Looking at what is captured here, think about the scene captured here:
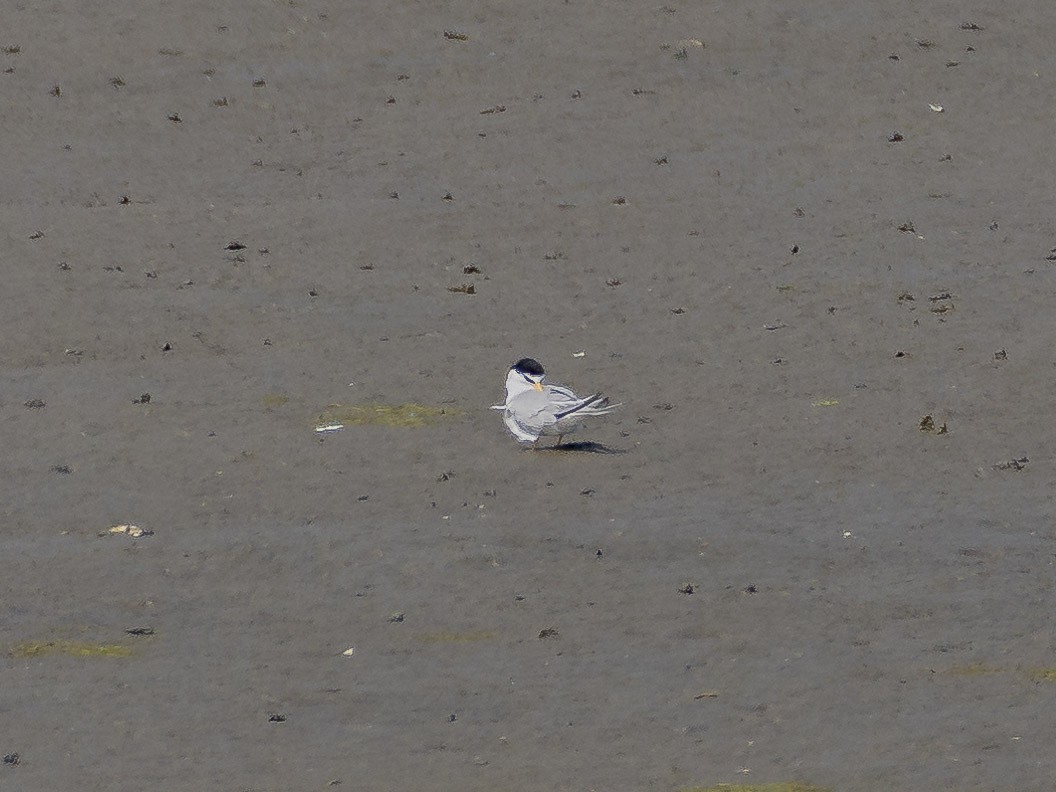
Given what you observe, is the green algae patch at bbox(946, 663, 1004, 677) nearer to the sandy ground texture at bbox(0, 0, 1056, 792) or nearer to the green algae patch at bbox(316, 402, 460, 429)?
the sandy ground texture at bbox(0, 0, 1056, 792)

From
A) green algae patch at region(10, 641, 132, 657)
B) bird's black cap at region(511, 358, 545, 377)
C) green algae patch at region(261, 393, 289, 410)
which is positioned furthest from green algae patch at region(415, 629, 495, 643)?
green algae patch at region(261, 393, 289, 410)

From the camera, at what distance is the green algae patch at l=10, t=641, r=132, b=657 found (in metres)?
8.55

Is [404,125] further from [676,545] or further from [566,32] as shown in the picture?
[676,545]

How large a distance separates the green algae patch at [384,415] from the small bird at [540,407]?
0.47 m

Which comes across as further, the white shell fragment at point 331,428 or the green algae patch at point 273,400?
the green algae patch at point 273,400

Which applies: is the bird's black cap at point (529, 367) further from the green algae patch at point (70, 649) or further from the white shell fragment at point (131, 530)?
the green algae patch at point (70, 649)

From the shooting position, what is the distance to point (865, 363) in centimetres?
1232

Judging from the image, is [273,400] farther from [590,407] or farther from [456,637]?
[456,637]

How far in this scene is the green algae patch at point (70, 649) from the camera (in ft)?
28.0

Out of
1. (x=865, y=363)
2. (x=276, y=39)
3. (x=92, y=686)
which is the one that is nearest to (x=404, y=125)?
(x=276, y=39)

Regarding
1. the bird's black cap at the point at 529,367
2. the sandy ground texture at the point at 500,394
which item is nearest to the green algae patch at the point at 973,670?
the sandy ground texture at the point at 500,394

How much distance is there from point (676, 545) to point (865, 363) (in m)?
3.14

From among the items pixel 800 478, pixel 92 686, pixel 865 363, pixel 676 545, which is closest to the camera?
pixel 92 686

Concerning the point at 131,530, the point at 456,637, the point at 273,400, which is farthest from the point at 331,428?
the point at 456,637
